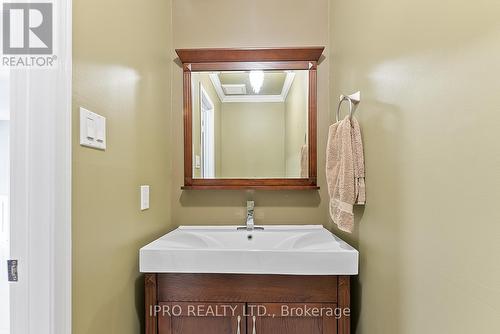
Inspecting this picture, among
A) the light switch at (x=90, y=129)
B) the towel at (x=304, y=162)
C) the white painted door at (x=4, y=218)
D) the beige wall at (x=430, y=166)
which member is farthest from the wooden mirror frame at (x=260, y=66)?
the white painted door at (x=4, y=218)

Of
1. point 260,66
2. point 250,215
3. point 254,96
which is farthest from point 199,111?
point 250,215

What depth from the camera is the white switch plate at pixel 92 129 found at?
0.88 metres

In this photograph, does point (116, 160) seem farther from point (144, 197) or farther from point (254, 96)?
point (254, 96)

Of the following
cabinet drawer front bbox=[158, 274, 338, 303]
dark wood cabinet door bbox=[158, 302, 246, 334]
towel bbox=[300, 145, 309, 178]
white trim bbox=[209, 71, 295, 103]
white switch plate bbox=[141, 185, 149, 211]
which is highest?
white trim bbox=[209, 71, 295, 103]

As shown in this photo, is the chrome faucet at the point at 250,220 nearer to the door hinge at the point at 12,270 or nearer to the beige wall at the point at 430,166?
the beige wall at the point at 430,166

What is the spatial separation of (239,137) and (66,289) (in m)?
1.15

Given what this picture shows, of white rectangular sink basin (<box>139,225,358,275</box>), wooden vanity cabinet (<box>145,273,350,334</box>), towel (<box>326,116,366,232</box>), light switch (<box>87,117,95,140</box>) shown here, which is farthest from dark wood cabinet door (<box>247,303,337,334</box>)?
light switch (<box>87,117,95,140</box>)

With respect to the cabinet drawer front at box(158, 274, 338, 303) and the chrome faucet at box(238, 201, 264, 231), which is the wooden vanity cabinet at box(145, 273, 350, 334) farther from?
the chrome faucet at box(238, 201, 264, 231)

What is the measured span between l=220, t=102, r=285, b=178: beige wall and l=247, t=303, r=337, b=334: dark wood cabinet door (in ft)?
2.47

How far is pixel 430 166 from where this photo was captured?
2.58ft

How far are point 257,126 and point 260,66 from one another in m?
0.37

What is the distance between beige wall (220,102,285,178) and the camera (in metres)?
1.68

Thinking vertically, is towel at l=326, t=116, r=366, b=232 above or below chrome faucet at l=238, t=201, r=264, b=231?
above

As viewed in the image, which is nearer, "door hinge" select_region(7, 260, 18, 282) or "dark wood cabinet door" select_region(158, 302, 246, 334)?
"door hinge" select_region(7, 260, 18, 282)
